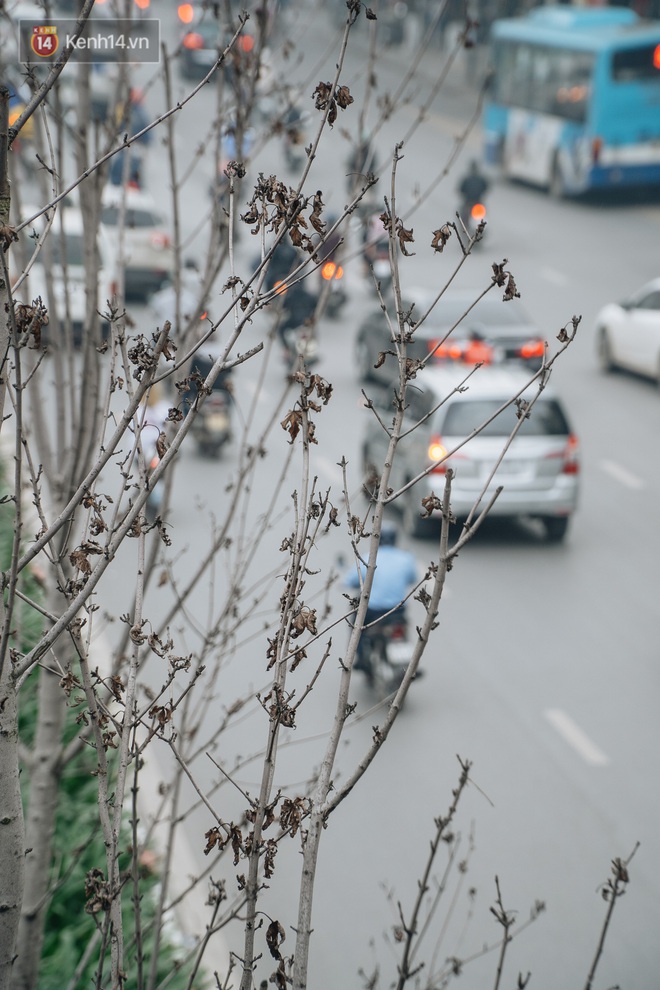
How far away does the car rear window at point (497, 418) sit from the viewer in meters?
14.9

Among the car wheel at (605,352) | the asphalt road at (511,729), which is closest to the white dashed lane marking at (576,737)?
the asphalt road at (511,729)

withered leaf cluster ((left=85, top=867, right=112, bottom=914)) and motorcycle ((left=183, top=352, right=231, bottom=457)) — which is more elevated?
withered leaf cluster ((left=85, top=867, right=112, bottom=914))

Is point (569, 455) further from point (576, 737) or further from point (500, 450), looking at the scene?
point (576, 737)

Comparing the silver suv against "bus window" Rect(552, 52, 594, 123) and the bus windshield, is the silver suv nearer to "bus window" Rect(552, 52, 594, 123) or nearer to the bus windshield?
"bus window" Rect(552, 52, 594, 123)

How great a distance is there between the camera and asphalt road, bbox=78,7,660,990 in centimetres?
858

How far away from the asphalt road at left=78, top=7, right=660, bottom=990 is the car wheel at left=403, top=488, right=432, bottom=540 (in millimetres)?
173

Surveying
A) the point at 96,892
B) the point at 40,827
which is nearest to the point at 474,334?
the point at 40,827

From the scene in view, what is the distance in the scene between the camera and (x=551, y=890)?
9031 mm

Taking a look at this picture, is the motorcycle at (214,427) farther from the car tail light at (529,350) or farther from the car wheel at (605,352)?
the car wheel at (605,352)

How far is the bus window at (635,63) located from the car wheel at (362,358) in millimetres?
11665

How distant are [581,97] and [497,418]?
18.2m

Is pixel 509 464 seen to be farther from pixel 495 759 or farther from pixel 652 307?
pixel 652 307

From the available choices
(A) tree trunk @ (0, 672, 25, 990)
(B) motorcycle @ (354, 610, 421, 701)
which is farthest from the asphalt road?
(A) tree trunk @ (0, 672, 25, 990)

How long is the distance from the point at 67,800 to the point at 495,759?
3.57m
